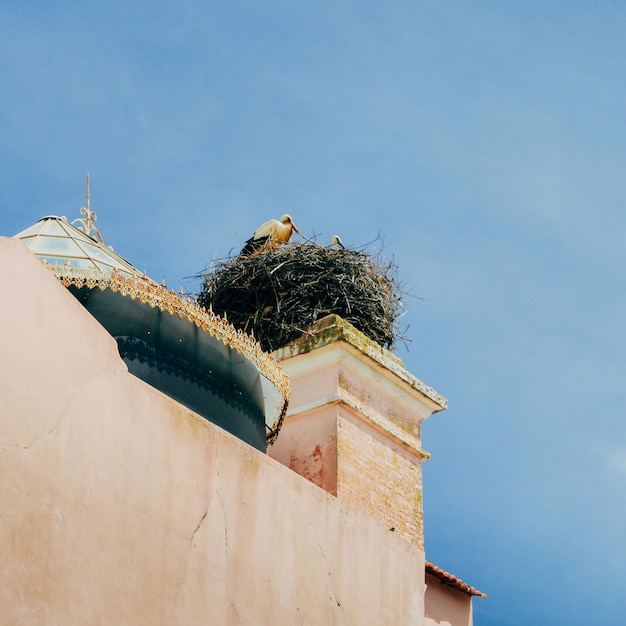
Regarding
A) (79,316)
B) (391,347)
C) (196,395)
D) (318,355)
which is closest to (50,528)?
(79,316)

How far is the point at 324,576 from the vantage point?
646 cm

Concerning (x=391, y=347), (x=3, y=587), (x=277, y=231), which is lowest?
(x=3, y=587)

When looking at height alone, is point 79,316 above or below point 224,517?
above

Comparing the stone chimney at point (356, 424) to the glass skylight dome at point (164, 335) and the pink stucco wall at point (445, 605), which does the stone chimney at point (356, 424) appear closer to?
the pink stucco wall at point (445, 605)

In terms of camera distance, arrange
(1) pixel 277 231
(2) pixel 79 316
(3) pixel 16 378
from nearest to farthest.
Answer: (3) pixel 16 378
(2) pixel 79 316
(1) pixel 277 231

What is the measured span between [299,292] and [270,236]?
1.66 meters

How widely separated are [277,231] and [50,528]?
7.32 m

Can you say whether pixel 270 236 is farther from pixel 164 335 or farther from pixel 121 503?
pixel 121 503

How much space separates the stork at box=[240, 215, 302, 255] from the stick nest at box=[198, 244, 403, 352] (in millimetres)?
437

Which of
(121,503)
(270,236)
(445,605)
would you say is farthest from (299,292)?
(121,503)

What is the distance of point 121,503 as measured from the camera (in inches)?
209

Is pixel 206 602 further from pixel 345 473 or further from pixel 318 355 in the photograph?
pixel 318 355

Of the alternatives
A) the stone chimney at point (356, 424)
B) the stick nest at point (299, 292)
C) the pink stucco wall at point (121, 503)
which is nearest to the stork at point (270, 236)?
the stick nest at point (299, 292)

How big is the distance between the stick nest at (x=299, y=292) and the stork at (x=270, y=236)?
1.43 feet
